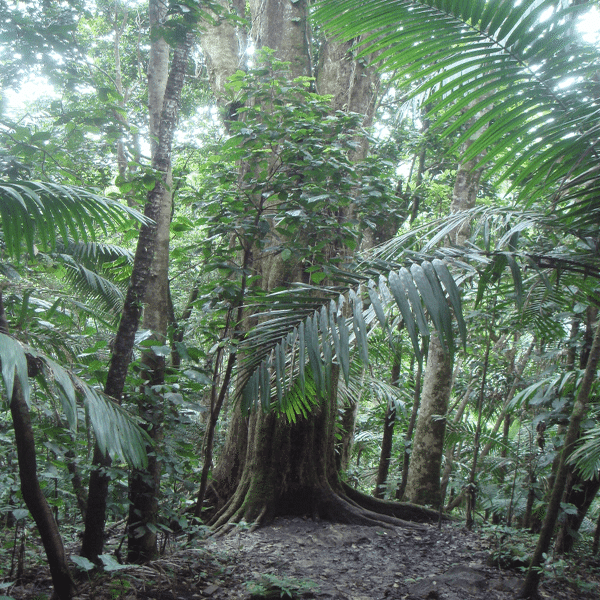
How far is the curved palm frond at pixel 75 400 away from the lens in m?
1.40

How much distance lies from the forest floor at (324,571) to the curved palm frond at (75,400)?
911 millimetres

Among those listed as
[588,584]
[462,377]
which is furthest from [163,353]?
[462,377]

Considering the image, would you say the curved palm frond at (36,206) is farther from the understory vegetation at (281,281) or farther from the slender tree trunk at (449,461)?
the slender tree trunk at (449,461)

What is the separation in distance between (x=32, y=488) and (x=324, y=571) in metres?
2.19

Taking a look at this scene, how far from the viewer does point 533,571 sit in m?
2.85

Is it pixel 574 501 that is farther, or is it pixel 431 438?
pixel 431 438

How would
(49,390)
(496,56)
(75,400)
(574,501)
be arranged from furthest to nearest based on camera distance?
1. (574,501)
2. (49,390)
3. (496,56)
4. (75,400)

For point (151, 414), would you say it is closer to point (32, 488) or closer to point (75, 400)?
point (32, 488)

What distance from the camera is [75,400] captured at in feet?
5.29

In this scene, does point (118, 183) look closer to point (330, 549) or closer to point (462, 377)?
point (330, 549)

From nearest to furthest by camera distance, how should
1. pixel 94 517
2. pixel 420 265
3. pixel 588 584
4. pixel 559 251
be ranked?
1. pixel 420 265
2. pixel 559 251
3. pixel 94 517
4. pixel 588 584

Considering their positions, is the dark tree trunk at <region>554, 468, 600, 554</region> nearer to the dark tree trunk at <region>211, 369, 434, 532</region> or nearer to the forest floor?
the forest floor

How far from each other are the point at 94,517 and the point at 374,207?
2.84 meters

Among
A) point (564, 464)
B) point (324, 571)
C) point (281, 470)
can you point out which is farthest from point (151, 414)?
point (564, 464)
